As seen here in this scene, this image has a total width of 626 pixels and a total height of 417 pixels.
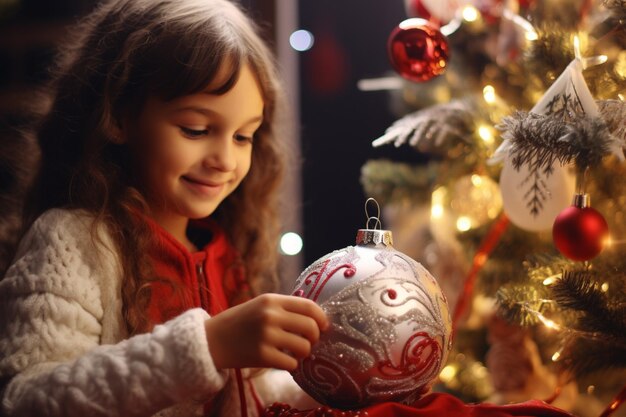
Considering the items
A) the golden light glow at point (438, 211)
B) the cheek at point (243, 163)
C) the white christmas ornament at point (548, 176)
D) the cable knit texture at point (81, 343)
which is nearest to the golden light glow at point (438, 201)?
the golden light glow at point (438, 211)

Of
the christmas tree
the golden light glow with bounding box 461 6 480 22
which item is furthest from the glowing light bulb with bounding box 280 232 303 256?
the golden light glow with bounding box 461 6 480 22

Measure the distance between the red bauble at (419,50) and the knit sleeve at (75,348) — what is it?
20.1 inches

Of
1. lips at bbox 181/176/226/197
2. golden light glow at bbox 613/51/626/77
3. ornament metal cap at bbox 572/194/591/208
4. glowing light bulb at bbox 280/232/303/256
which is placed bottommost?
Result: glowing light bulb at bbox 280/232/303/256

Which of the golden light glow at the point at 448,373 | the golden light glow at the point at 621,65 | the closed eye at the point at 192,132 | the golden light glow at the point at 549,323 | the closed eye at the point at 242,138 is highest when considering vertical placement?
the golden light glow at the point at 621,65

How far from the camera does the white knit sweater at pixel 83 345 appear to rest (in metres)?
0.77

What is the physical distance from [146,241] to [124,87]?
0.22 meters

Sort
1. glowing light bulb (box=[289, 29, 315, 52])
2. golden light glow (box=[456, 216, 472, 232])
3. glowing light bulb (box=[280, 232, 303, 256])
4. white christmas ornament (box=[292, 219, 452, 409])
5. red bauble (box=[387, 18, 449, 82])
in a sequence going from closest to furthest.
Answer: white christmas ornament (box=[292, 219, 452, 409])
red bauble (box=[387, 18, 449, 82])
golden light glow (box=[456, 216, 472, 232])
glowing light bulb (box=[280, 232, 303, 256])
glowing light bulb (box=[289, 29, 315, 52])

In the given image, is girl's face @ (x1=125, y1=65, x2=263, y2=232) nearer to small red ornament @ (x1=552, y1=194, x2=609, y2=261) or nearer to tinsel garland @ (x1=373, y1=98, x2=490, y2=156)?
tinsel garland @ (x1=373, y1=98, x2=490, y2=156)

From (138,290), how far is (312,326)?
302mm

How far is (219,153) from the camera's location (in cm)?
99

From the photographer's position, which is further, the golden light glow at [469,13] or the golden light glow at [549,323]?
the golden light glow at [469,13]

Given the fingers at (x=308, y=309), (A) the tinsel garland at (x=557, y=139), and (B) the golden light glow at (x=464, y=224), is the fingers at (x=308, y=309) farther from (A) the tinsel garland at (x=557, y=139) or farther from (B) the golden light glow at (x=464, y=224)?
(B) the golden light glow at (x=464, y=224)

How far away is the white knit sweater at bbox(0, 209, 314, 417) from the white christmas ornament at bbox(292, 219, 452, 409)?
0.40ft

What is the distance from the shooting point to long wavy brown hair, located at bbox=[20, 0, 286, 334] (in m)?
0.97
